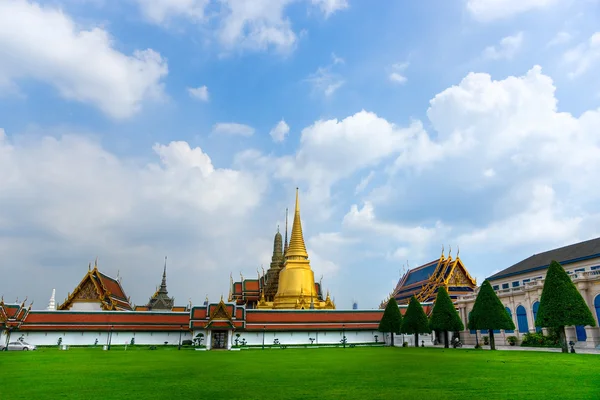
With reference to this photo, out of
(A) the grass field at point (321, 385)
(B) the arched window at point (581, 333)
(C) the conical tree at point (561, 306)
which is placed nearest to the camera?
(A) the grass field at point (321, 385)

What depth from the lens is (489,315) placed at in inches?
1409

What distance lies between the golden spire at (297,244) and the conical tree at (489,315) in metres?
39.0

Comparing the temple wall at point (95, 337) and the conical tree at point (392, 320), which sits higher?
the conical tree at point (392, 320)

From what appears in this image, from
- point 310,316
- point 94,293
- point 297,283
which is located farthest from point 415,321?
point 94,293

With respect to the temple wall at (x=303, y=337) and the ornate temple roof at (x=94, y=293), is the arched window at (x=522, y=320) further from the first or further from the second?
the ornate temple roof at (x=94, y=293)

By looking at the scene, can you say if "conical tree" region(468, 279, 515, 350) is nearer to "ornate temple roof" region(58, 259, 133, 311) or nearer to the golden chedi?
the golden chedi

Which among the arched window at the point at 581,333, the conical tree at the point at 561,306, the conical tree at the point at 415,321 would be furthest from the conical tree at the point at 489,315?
the conical tree at the point at 415,321

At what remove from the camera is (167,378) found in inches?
600

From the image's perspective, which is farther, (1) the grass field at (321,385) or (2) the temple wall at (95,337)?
(2) the temple wall at (95,337)

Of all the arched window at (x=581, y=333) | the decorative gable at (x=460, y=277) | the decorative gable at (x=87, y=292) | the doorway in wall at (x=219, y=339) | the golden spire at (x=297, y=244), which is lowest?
the doorway in wall at (x=219, y=339)

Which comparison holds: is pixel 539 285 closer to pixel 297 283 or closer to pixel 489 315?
pixel 489 315

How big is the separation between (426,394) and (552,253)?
157ft

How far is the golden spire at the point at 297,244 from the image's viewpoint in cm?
7369

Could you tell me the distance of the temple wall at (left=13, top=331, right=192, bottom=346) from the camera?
48562 millimetres
